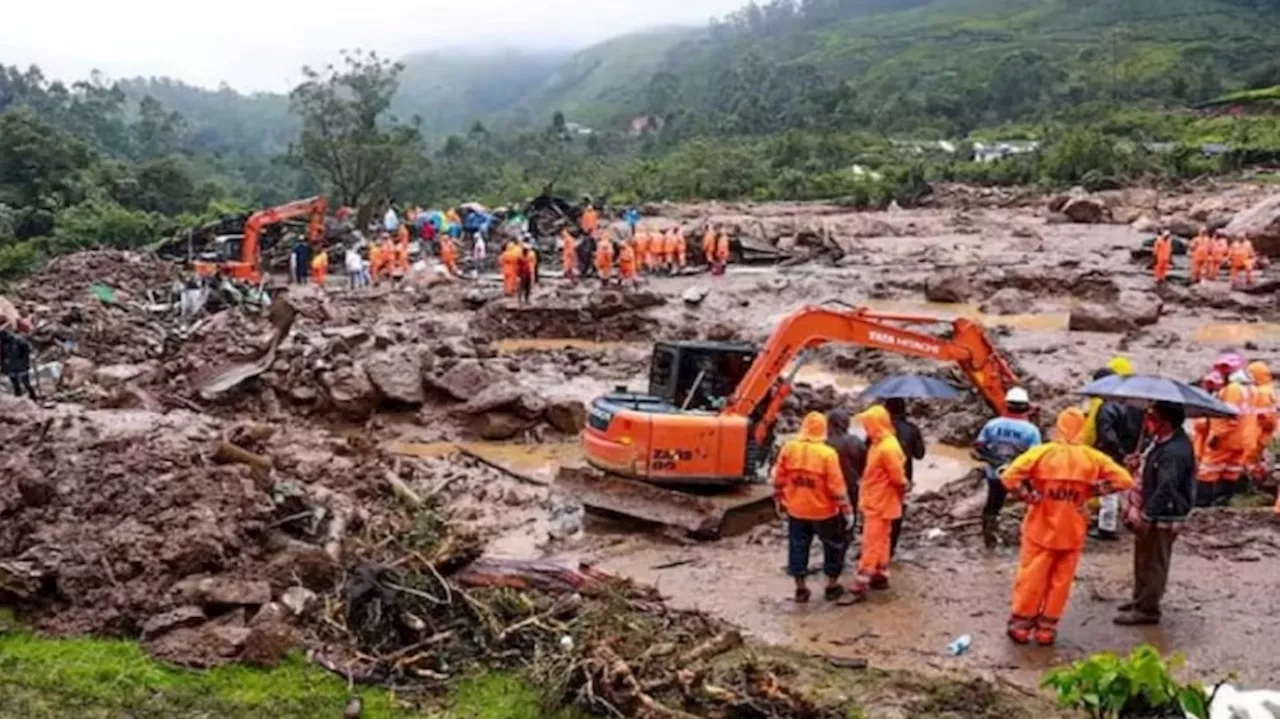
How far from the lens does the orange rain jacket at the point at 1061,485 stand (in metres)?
8.88

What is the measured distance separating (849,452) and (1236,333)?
1654 centimetres

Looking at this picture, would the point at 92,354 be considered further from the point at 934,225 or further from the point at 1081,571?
the point at 934,225

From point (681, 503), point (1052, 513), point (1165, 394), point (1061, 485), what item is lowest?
point (681, 503)

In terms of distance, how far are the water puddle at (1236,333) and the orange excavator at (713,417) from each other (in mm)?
12209

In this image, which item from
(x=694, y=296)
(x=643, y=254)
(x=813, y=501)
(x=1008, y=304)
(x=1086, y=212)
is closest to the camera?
(x=813, y=501)

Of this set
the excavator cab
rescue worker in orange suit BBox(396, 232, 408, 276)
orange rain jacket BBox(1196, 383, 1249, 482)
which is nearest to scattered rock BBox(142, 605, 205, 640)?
the excavator cab

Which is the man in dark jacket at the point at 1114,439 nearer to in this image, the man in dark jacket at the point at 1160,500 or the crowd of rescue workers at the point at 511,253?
the man in dark jacket at the point at 1160,500

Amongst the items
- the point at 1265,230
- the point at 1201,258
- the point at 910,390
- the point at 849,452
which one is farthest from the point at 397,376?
the point at 1265,230

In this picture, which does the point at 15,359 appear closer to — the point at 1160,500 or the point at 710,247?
the point at 1160,500

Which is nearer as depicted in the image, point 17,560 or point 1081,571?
point 17,560

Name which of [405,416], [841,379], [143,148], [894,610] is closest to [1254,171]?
[841,379]

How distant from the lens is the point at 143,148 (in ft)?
269

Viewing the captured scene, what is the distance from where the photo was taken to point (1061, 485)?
8883 millimetres

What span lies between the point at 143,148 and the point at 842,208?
47.5m
